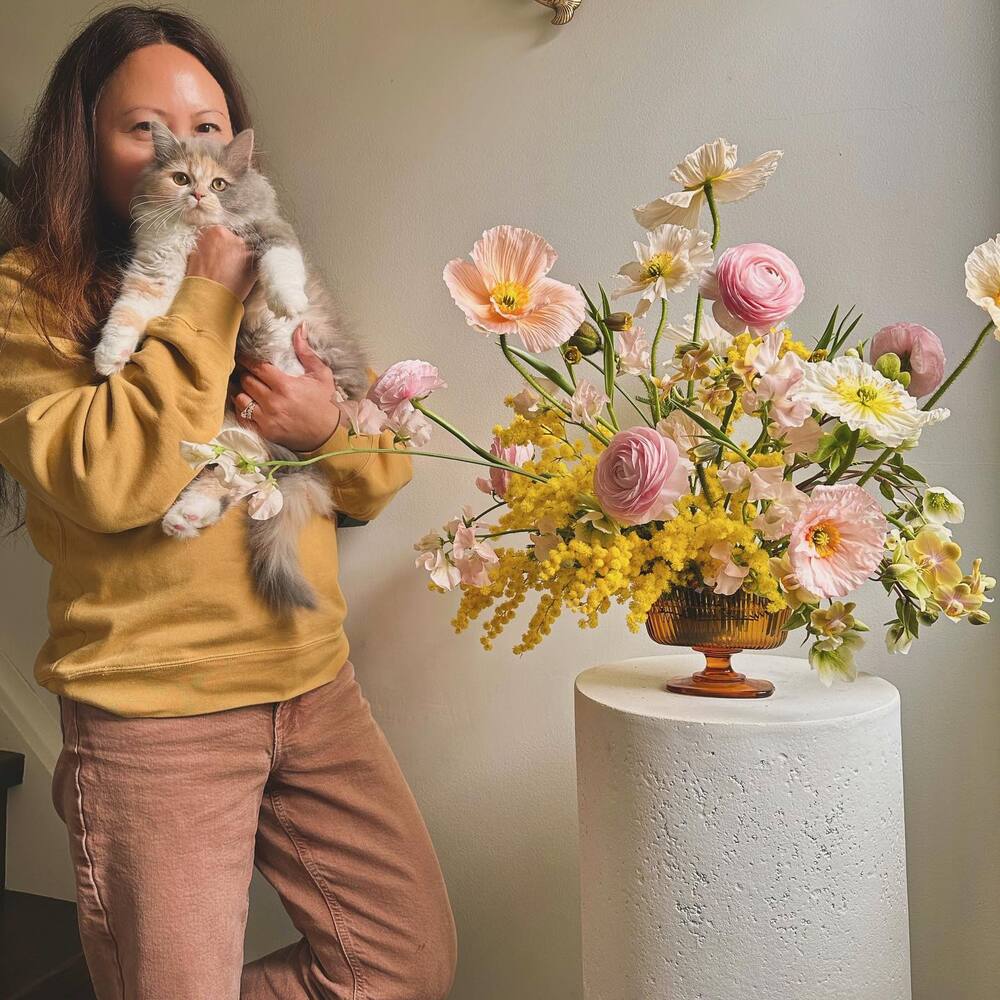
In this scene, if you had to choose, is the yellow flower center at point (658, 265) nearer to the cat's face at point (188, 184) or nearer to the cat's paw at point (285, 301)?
the cat's paw at point (285, 301)

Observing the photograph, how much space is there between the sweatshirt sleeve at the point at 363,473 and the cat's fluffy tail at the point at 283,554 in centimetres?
8

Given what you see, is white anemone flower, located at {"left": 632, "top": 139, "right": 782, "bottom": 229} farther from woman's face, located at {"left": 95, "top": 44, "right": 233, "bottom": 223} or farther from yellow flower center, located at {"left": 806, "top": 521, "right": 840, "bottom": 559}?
woman's face, located at {"left": 95, "top": 44, "right": 233, "bottom": 223}

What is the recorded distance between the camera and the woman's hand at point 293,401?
3.84ft

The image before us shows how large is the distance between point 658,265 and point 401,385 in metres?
0.27

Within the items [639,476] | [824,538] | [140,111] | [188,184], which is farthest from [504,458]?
[140,111]

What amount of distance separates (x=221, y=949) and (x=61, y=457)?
0.60m

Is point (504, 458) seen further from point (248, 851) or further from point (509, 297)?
point (248, 851)

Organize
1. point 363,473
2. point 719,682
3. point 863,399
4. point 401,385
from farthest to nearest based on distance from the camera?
point 363,473, point 719,682, point 401,385, point 863,399

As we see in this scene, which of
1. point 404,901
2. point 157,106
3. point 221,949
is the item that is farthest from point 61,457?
point 404,901

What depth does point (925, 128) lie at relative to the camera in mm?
1181

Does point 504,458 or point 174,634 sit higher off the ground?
point 504,458

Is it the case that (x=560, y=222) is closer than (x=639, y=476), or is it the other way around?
(x=639, y=476)

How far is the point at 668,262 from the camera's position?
0.89m

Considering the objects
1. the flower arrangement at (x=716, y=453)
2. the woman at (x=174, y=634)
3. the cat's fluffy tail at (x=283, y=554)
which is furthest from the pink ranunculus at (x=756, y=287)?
the cat's fluffy tail at (x=283, y=554)
